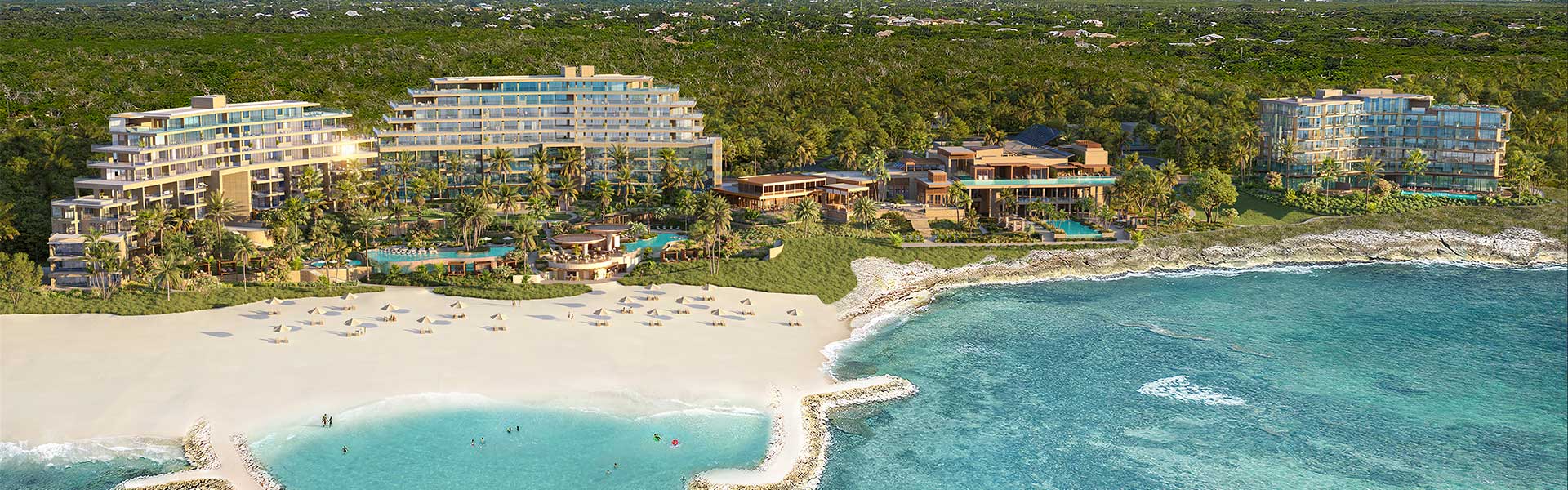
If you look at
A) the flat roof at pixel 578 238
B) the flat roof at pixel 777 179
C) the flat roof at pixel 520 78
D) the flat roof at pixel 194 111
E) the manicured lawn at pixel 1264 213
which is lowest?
the flat roof at pixel 578 238

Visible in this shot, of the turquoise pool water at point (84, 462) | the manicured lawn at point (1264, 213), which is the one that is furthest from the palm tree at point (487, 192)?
the manicured lawn at point (1264, 213)

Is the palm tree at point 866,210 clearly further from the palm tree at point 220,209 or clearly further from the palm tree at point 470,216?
the palm tree at point 220,209

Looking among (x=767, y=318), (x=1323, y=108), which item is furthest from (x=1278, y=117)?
(x=767, y=318)

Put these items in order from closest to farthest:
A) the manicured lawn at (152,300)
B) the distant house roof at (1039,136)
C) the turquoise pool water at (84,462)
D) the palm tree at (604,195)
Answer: the turquoise pool water at (84,462), the manicured lawn at (152,300), the palm tree at (604,195), the distant house roof at (1039,136)

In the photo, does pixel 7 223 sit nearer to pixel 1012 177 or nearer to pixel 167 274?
pixel 167 274

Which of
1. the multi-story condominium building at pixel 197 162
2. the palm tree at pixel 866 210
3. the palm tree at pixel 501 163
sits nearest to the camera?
the multi-story condominium building at pixel 197 162

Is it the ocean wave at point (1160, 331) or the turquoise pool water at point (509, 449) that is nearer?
the turquoise pool water at point (509, 449)

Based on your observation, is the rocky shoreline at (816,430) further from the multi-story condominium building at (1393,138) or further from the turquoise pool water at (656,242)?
the multi-story condominium building at (1393,138)

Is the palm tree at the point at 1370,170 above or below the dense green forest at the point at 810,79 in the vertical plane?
below
